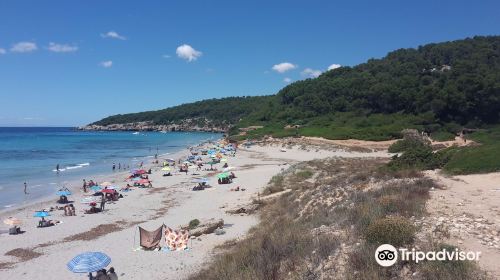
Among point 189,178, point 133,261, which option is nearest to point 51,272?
point 133,261

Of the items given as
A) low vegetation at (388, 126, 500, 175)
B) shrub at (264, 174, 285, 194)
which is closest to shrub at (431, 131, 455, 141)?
shrub at (264, 174, 285, 194)

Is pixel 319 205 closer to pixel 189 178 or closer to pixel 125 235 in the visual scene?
pixel 125 235

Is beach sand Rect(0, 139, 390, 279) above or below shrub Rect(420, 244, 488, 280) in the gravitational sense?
below

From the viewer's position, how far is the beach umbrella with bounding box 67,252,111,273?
11.2 metres

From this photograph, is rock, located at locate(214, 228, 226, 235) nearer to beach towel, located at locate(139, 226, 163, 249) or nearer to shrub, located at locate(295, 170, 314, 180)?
beach towel, located at locate(139, 226, 163, 249)

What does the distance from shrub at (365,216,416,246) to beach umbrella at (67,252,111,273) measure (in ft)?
24.3

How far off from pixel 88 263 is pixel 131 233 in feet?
26.3

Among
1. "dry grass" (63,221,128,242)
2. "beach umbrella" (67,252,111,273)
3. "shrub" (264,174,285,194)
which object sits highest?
"beach umbrella" (67,252,111,273)

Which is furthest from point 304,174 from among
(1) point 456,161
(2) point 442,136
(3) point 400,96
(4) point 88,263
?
(3) point 400,96

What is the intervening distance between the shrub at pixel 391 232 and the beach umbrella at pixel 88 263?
24.3ft

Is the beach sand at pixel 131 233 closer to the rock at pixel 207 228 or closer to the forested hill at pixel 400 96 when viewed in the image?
the rock at pixel 207 228

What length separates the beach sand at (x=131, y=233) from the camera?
14531 millimetres

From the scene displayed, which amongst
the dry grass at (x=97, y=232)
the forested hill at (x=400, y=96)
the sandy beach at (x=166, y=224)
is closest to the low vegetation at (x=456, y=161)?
the sandy beach at (x=166, y=224)

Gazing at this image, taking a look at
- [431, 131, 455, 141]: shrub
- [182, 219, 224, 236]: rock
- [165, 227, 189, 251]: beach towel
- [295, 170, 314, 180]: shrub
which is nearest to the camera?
[165, 227, 189, 251]: beach towel
